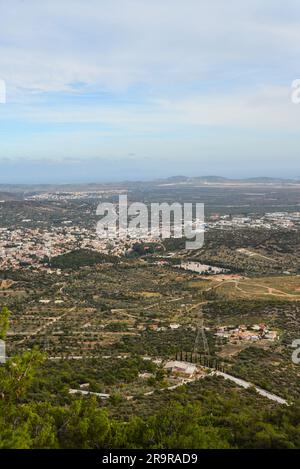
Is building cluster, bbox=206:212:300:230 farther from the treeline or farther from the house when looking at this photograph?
the treeline

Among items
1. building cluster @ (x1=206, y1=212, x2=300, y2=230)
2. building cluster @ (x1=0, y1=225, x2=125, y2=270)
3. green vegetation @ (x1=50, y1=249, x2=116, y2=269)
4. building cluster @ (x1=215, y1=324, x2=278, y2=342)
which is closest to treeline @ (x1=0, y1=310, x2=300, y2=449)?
building cluster @ (x1=215, y1=324, x2=278, y2=342)

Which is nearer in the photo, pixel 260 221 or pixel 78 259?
pixel 78 259

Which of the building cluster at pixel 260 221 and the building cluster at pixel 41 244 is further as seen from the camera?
the building cluster at pixel 260 221

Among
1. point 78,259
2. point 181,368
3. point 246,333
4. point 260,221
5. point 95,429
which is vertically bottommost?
point 246,333

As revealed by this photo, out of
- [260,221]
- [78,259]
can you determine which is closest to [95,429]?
[78,259]

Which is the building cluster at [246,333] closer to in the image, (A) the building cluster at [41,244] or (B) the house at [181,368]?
(B) the house at [181,368]

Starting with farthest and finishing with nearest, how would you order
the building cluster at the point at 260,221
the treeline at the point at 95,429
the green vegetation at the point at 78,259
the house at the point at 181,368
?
1. the building cluster at the point at 260,221
2. the green vegetation at the point at 78,259
3. the house at the point at 181,368
4. the treeline at the point at 95,429

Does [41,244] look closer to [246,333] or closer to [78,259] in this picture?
[78,259]

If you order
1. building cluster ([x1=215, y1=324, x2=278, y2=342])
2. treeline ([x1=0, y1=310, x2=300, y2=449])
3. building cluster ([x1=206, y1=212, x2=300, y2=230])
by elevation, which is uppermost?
treeline ([x1=0, y1=310, x2=300, y2=449])

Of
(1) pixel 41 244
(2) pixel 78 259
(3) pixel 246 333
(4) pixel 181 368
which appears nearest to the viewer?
(4) pixel 181 368

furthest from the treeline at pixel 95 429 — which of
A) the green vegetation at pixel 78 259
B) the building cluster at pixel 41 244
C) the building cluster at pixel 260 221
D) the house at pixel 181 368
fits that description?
the building cluster at pixel 260 221
